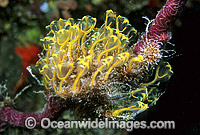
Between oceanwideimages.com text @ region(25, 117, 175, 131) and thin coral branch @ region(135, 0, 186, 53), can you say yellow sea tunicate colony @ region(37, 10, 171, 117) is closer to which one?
thin coral branch @ region(135, 0, 186, 53)

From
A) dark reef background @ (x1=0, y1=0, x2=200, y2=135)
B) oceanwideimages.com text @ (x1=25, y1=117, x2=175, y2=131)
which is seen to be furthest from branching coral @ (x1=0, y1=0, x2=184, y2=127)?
dark reef background @ (x1=0, y1=0, x2=200, y2=135)

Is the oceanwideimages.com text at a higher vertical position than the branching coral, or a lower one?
lower

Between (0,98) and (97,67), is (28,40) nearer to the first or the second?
(0,98)

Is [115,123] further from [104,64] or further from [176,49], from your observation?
[176,49]

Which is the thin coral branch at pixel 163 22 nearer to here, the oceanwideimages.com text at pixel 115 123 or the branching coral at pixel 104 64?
the branching coral at pixel 104 64

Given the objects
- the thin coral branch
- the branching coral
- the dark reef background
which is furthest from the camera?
the dark reef background

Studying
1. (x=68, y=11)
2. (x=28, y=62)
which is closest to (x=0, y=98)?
(x=28, y=62)

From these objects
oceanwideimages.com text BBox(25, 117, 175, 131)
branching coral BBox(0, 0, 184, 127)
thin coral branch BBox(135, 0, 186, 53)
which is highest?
thin coral branch BBox(135, 0, 186, 53)

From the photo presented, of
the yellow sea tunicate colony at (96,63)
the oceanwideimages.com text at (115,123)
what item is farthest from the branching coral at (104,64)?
the oceanwideimages.com text at (115,123)
